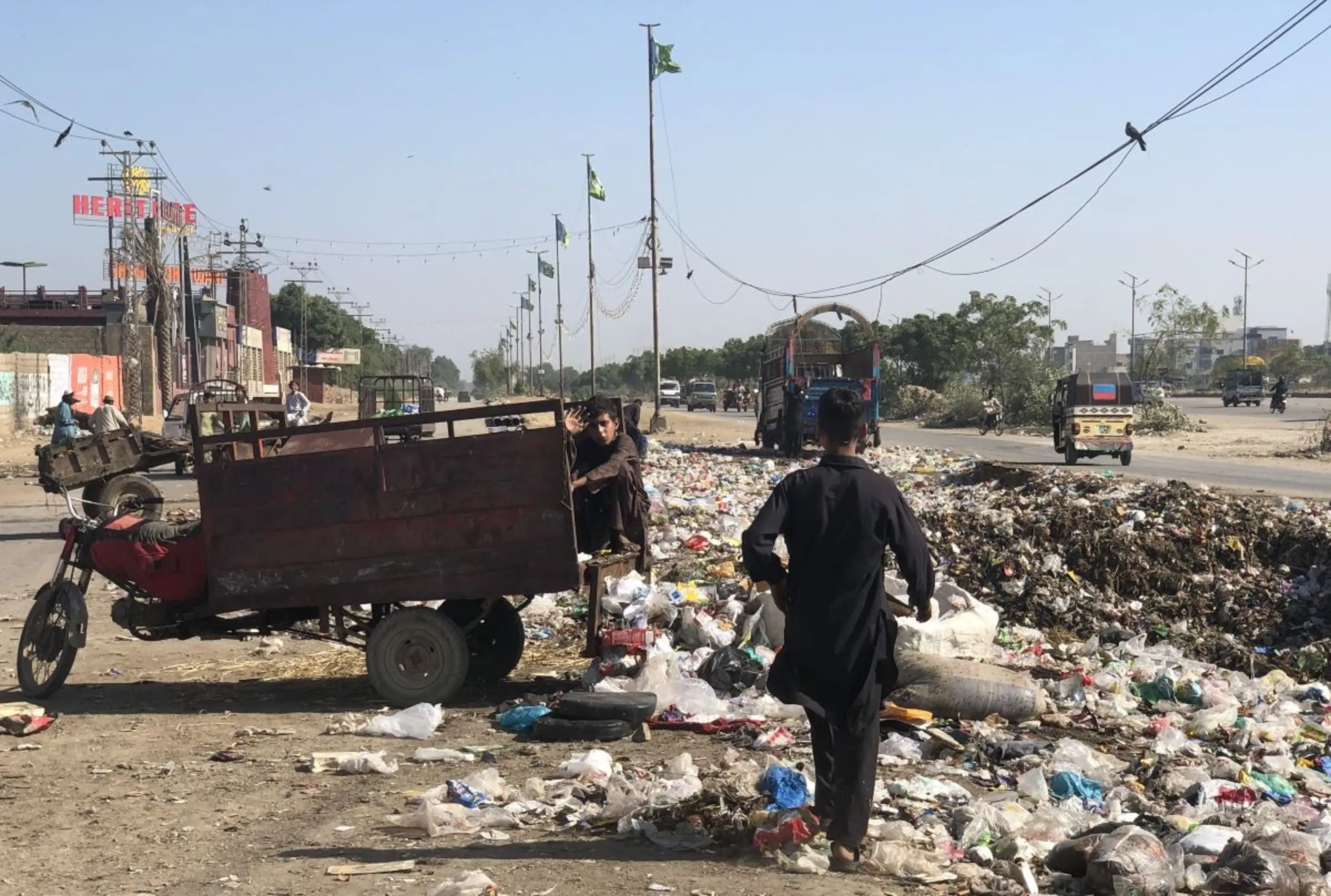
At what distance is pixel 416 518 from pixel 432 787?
185 cm

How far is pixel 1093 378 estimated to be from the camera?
80.8 ft

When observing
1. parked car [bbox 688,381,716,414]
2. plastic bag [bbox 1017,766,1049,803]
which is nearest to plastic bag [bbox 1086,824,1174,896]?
plastic bag [bbox 1017,766,1049,803]

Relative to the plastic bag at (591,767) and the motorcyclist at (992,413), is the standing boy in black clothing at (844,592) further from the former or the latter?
the motorcyclist at (992,413)

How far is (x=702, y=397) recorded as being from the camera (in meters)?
71.8

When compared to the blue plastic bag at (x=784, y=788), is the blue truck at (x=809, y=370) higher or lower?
higher

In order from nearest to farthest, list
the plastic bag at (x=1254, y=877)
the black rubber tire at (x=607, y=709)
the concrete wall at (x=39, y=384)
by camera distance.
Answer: the plastic bag at (x=1254, y=877)
the black rubber tire at (x=607, y=709)
the concrete wall at (x=39, y=384)

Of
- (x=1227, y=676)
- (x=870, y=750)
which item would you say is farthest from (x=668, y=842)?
(x=1227, y=676)

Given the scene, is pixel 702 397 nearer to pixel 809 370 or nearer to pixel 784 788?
pixel 809 370

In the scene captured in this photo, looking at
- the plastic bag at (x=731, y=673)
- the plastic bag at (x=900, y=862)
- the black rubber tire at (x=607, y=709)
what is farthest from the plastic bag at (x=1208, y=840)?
the plastic bag at (x=731, y=673)

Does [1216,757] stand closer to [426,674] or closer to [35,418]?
[426,674]

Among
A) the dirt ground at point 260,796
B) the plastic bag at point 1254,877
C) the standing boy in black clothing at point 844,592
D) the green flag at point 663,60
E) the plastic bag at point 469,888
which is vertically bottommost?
the dirt ground at point 260,796

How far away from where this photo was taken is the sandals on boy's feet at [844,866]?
4.55m

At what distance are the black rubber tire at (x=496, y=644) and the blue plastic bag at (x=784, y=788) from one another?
298 centimetres

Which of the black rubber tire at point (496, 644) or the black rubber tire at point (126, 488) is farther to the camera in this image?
the black rubber tire at point (126, 488)
